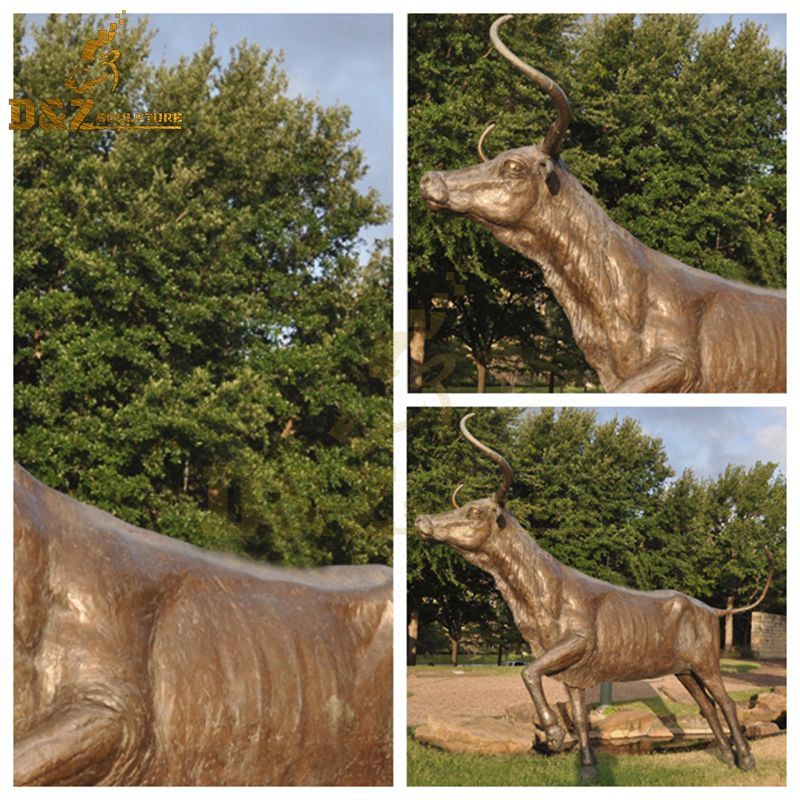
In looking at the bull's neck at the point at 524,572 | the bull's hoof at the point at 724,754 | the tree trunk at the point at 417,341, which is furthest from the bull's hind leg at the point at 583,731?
the tree trunk at the point at 417,341

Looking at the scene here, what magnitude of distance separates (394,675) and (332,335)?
6602mm

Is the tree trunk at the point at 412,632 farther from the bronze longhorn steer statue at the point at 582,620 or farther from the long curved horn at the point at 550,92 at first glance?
the long curved horn at the point at 550,92

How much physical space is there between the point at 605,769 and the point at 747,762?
25.2 inches

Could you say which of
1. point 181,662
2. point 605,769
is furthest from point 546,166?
point 605,769

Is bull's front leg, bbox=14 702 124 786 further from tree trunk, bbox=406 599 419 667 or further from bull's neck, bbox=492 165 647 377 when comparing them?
tree trunk, bbox=406 599 419 667

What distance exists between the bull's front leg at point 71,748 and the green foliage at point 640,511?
10.9ft

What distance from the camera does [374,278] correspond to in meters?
11.6

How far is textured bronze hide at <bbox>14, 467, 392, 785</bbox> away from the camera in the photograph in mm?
4223

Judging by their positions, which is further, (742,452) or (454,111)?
(454,111)

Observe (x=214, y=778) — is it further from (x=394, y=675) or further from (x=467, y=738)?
(x=467, y=738)

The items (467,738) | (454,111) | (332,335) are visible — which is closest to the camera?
(467,738)

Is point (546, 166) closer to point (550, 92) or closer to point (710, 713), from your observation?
point (550, 92)
